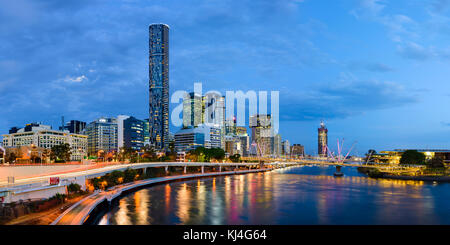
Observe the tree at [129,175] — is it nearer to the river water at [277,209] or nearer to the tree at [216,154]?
the river water at [277,209]

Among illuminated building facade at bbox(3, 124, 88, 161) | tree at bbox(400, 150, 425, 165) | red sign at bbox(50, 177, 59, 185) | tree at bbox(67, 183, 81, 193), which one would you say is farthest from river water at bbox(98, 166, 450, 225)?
illuminated building facade at bbox(3, 124, 88, 161)

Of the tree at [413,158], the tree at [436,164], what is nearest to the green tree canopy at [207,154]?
the tree at [413,158]

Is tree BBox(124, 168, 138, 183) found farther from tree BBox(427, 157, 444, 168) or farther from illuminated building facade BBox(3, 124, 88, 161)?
tree BBox(427, 157, 444, 168)

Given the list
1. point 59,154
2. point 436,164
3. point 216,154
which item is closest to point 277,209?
point 59,154

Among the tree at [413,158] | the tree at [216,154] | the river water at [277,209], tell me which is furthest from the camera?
the tree at [216,154]

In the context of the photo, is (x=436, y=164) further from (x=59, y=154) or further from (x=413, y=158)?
(x=59, y=154)

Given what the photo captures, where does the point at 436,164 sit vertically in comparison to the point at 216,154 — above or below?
below

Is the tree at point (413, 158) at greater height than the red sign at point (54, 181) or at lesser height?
lesser

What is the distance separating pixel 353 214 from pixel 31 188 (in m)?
46.0

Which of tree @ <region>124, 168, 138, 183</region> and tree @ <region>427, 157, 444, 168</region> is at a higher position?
tree @ <region>124, 168, 138, 183</region>

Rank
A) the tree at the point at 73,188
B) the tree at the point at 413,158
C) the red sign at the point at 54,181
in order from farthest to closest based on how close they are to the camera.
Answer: the tree at the point at 413,158 < the tree at the point at 73,188 < the red sign at the point at 54,181

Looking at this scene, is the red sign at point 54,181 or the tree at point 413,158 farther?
the tree at point 413,158
